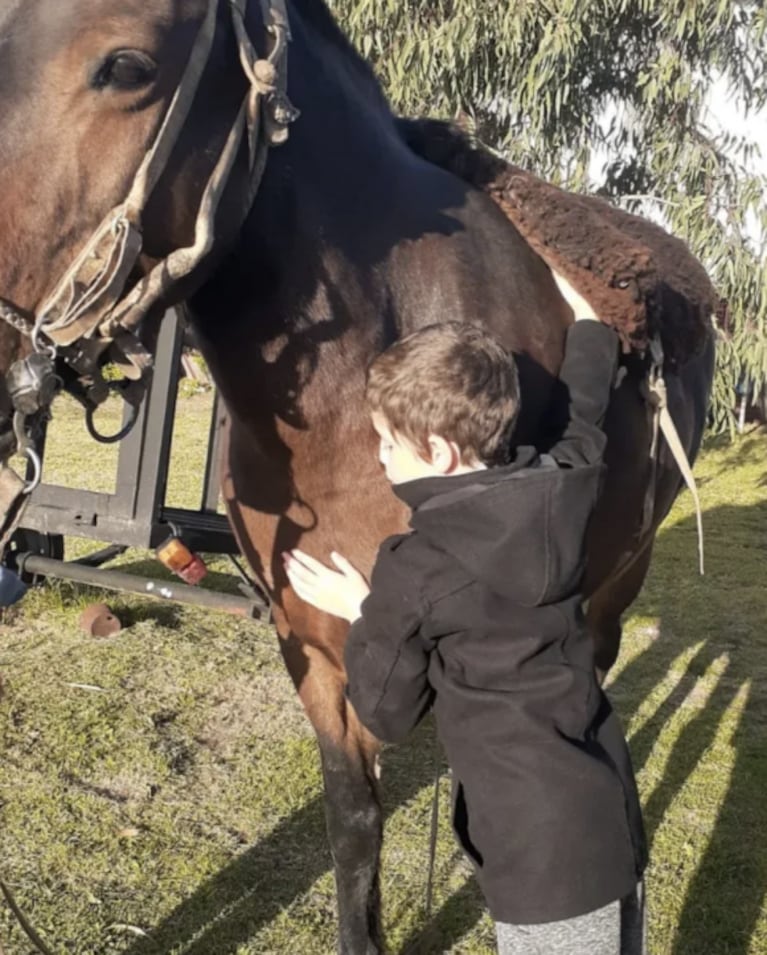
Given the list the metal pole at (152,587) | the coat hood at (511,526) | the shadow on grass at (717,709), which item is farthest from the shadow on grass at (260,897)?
the coat hood at (511,526)

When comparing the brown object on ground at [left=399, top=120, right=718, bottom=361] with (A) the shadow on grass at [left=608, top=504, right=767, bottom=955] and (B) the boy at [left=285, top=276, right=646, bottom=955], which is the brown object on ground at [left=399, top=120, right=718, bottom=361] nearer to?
(B) the boy at [left=285, top=276, right=646, bottom=955]

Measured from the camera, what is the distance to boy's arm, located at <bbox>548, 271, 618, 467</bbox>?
1.57 m

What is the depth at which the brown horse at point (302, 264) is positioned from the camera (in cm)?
109

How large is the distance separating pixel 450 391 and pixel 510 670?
1.32 feet

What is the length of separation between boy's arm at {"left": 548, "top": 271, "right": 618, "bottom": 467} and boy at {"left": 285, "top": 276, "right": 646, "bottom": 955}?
0.16 m

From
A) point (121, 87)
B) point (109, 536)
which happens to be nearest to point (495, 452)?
point (121, 87)

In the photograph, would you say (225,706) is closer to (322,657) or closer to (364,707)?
(322,657)

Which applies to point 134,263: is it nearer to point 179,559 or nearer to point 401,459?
point 401,459

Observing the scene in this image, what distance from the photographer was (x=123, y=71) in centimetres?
111

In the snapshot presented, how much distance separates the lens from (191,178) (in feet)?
3.96

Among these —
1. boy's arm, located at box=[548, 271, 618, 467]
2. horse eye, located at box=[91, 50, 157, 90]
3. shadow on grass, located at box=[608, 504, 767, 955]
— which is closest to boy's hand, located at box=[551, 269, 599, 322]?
boy's arm, located at box=[548, 271, 618, 467]

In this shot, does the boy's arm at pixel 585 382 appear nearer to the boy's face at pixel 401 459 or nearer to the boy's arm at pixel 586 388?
the boy's arm at pixel 586 388

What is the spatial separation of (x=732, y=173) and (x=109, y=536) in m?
5.58

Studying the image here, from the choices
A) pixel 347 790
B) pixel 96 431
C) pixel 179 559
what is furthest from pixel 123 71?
pixel 179 559
